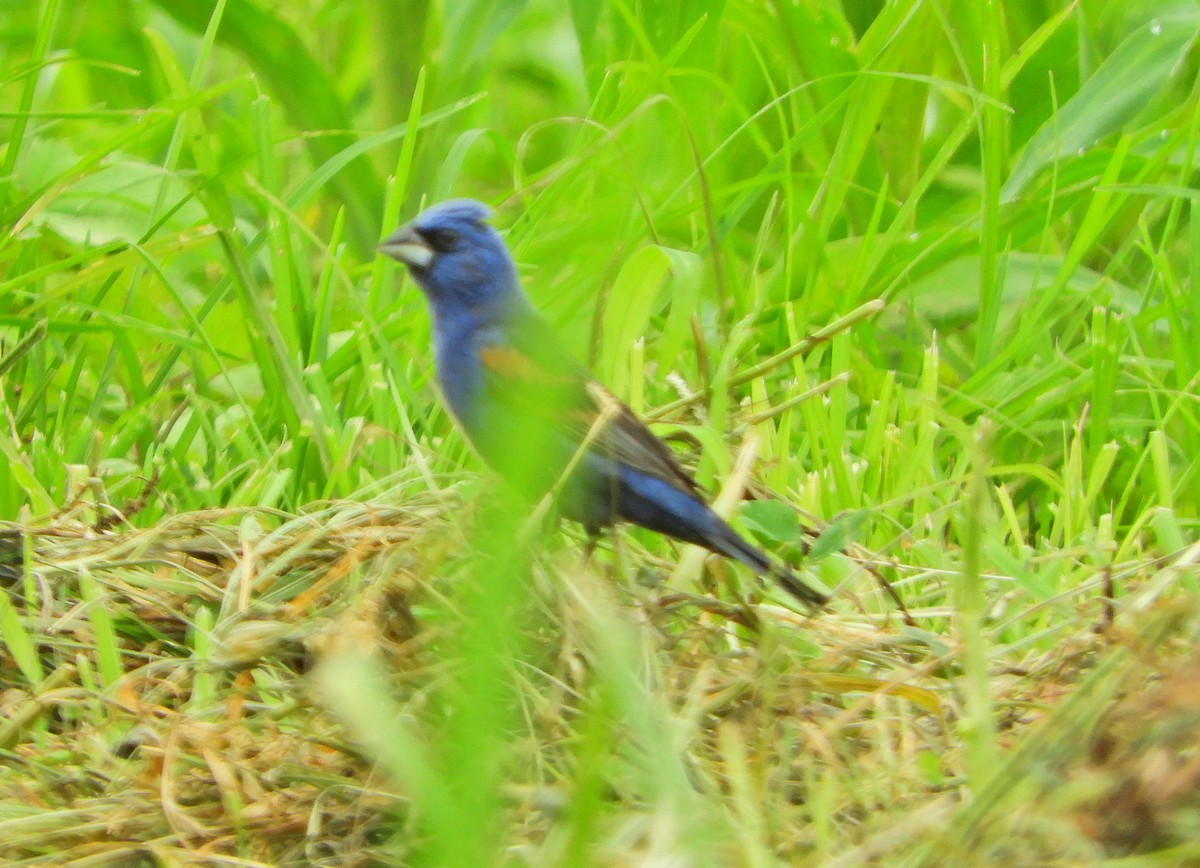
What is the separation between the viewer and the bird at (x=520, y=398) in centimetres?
231

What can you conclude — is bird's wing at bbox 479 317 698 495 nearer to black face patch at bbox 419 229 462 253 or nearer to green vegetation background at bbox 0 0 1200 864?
green vegetation background at bbox 0 0 1200 864

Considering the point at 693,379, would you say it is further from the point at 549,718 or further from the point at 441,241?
the point at 549,718

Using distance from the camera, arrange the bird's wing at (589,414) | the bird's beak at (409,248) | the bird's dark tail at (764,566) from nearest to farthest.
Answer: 1. the bird's dark tail at (764,566)
2. the bird's wing at (589,414)
3. the bird's beak at (409,248)

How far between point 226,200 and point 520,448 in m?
2.39

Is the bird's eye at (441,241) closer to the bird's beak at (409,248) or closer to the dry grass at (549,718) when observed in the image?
the bird's beak at (409,248)

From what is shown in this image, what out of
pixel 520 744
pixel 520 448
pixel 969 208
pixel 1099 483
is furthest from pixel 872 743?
pixel 969 208

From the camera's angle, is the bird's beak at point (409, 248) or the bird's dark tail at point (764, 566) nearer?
the bird's dark tail at point (764, 566)

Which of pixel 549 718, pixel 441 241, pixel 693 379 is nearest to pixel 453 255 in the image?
pixel 441 241

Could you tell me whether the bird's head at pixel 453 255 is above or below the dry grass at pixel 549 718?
above

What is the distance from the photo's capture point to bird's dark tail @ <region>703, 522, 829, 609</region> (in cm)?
227

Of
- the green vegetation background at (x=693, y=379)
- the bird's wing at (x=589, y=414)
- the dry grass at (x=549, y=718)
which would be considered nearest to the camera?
the dry grass at (x=549, y=718)

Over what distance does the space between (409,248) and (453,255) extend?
0.09 m

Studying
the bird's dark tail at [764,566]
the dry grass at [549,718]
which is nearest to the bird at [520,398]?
the bird's dark tail at [764,566]

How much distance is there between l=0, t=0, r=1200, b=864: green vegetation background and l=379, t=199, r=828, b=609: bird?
0.28ft
